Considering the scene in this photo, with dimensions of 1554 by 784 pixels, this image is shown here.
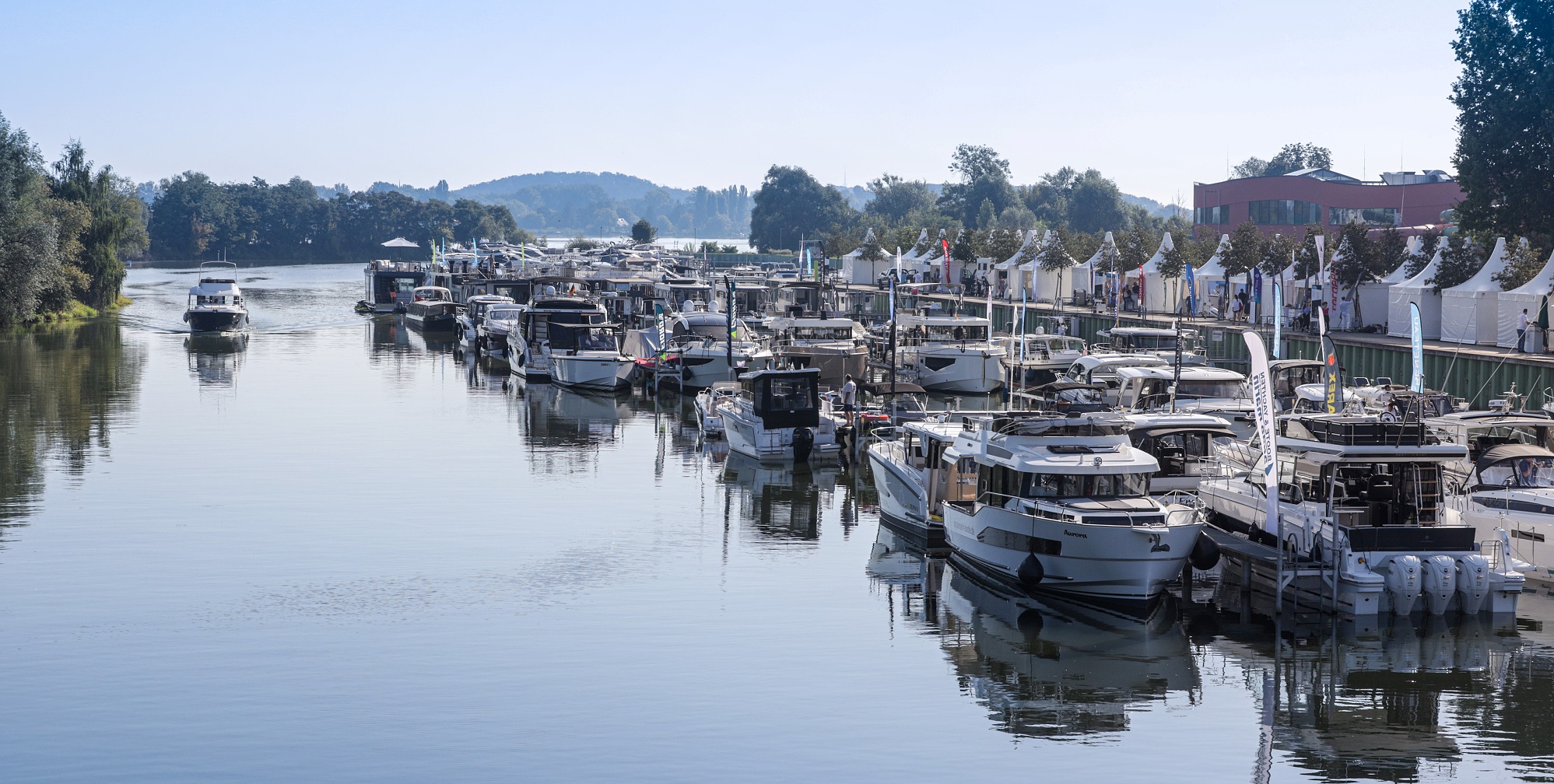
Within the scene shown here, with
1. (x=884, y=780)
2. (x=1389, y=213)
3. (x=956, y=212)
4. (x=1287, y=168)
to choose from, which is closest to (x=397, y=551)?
(x=884, y=780)

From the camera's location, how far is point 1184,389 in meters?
43.3

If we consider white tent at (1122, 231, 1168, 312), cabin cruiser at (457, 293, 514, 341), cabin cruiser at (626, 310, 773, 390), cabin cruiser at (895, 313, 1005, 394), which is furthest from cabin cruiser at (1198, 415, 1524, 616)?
cabin cruiser at (457, 293, 514, 341)

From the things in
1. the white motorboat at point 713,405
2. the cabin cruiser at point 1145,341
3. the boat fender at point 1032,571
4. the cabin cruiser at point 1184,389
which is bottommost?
the boat fender at point 1032,571

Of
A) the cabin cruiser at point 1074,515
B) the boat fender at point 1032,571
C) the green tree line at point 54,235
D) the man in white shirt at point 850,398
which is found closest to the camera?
the cabin cruiser at point 1074,515

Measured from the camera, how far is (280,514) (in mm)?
34938

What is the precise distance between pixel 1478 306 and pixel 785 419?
26.3 meters

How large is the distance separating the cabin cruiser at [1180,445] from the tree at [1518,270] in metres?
24.1

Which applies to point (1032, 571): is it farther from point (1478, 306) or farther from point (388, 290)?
point (388, 290)

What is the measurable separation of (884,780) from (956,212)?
181653 millimetres

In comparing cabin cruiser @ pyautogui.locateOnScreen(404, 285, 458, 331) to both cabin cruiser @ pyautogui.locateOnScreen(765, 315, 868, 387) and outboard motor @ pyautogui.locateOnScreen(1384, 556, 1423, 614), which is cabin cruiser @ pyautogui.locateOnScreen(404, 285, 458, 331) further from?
outboard motor @ pyautogui.locateOnScreen(1384, 556, 1423, 614)

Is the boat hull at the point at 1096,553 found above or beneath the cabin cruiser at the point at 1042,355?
beneath

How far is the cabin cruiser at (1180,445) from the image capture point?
31422mm

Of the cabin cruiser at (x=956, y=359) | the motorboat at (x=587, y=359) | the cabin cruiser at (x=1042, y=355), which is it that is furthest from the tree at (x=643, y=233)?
the cabin cruiser at (x=1042, y=355)

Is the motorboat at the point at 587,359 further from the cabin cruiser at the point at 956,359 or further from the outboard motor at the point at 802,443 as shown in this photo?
the outboard motor at the point at 802,443
